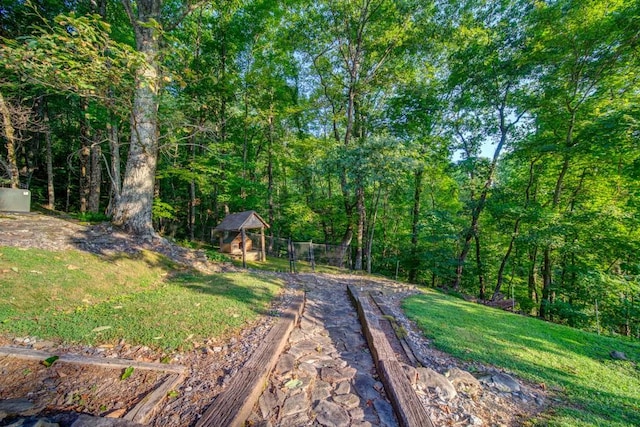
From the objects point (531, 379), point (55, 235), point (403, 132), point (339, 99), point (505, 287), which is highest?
point (339, 99)

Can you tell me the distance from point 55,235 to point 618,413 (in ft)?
31.3

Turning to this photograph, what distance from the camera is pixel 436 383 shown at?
8.00 ft

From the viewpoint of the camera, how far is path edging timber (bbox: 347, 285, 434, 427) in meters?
1.93

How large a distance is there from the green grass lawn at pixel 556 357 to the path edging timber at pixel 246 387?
2423 mm

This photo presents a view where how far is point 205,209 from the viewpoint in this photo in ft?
62.8

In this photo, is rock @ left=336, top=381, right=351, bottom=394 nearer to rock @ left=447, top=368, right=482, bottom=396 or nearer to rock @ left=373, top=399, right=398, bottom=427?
rock @ left=373, top=399, right=398, bottom=427

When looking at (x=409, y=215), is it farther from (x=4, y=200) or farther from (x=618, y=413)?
(x=4, y=200)

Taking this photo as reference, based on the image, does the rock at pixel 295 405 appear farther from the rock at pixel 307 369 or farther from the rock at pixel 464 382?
the rock at pixel 464 382

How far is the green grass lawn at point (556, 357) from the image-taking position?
7.77ft

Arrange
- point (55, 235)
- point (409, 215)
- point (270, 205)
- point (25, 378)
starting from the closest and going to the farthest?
point (25, 378), point (55, 235), point (270, 205), point (409, 215)

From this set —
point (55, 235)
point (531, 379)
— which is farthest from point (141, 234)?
point (531, 379)

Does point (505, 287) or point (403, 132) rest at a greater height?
point (403, 132)

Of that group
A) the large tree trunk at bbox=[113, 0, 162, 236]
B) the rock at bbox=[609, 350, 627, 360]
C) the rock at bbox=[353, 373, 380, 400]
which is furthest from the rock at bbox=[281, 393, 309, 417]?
the large tree trunk at bbox=[113, 0, 162, 236]

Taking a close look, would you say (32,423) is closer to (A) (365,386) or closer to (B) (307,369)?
(B) (307,369)
